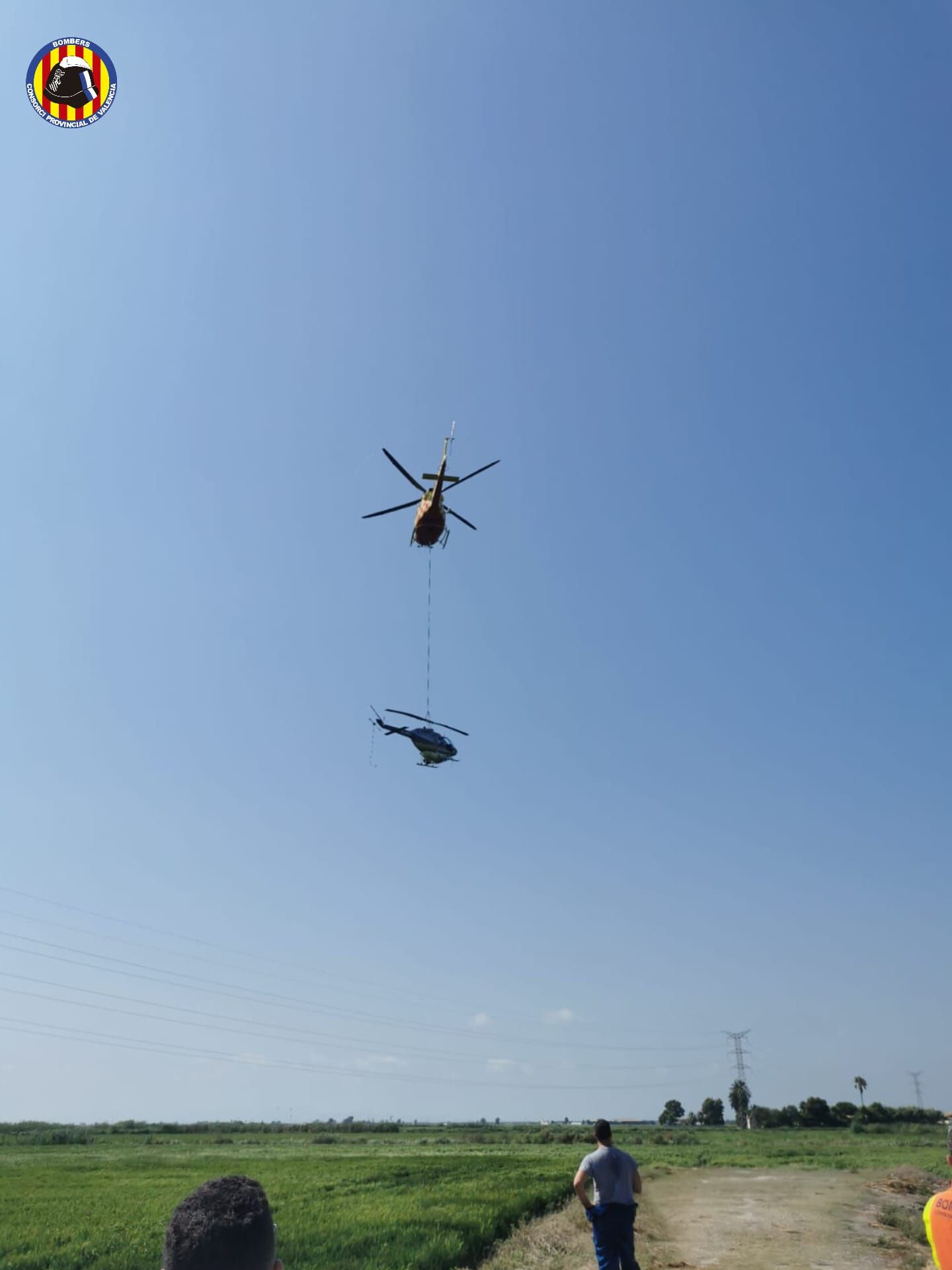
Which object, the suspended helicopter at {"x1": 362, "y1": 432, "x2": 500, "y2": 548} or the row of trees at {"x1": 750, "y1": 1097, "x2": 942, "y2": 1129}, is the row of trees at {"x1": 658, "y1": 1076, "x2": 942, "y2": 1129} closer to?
the row of trees at {"x1": 750, "y1": 1097, "x2": 942, "y2": 1129}

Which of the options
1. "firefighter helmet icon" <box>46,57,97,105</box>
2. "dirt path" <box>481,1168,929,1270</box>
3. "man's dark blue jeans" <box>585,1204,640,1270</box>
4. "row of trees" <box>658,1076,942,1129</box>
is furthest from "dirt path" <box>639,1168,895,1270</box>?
"row of trees" <box>658,1076,942,1129</box>

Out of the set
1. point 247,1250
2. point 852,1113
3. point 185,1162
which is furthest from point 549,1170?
point 852,1113

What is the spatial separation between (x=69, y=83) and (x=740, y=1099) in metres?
163

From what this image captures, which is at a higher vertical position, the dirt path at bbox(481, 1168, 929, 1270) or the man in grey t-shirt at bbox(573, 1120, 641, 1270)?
the man in grey t-shirt at bbox(573, 1120, 641, 1270)

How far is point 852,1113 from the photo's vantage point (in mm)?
124250

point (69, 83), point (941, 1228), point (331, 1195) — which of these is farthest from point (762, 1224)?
point (69, 83)

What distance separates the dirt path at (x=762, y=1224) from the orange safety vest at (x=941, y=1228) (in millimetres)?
13195

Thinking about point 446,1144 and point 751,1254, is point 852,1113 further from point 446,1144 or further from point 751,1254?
point 751,1254

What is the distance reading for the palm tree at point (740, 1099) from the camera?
140m

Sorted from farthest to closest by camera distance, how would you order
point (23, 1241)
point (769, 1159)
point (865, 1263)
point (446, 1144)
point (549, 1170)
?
1. point (446, 1144)
2. point (769, 1159)
3. point (549, 1170)
4. point (23, 1241)
5. point (865, 1263)

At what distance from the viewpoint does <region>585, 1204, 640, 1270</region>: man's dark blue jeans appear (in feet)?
36.9

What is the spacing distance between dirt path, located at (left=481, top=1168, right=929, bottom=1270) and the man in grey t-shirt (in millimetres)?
6322

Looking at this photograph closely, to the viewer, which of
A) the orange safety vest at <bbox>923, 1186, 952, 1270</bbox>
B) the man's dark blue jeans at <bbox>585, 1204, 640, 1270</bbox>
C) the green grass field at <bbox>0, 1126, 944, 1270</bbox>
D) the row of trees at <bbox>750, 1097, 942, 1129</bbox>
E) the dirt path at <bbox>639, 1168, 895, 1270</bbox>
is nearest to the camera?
the orange safety vest at <bbox>923, 1186, 952, 1270</bbox>

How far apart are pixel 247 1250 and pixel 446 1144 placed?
9206 centimetres
